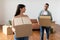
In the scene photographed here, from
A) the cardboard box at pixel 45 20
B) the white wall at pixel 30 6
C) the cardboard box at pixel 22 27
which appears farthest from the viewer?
the white wall at pixel 30 6

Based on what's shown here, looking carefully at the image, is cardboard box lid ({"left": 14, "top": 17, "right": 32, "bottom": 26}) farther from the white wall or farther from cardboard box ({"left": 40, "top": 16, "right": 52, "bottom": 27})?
the white wall

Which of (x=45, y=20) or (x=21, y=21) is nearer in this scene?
(x=21, y=21)

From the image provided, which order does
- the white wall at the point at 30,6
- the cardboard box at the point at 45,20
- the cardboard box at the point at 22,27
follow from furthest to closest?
1. the white wall at the point at 30,6
2. the cardboard box at the point at 45,20
3. the cardboard box at the point at 22,27

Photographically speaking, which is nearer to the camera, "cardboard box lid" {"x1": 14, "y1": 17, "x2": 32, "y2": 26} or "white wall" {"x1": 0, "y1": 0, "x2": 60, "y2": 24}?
"cardboard box lid" {"x1": 14, "y1": 17, "x2": 32, "y2": 26}

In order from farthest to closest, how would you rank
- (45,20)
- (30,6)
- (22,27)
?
(30,6), (45,20), (22,27)

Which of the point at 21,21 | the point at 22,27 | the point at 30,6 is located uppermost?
the point at 30,6

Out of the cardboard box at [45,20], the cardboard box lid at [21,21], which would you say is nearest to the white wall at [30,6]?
the cardboard box at [45,20]

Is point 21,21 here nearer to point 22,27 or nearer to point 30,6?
point 22,27

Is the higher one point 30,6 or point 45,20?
point 30,6

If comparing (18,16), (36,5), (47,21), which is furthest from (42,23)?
(36,5)

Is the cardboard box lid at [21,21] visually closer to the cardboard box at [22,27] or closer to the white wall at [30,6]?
the cardboard box at [22,27]

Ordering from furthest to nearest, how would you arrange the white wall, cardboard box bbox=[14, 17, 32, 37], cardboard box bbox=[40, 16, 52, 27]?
1. the white wall
2. cardboard box bbox=[40, 16, 52, 27]
3. cardboard box bbox=[14, 17, 32, 37]

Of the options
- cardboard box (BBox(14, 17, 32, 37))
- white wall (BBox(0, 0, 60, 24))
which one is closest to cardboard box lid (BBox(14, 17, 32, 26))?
cardboard box (BBox(14, 17, 32, 37))

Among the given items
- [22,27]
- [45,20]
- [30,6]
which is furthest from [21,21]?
[30,6]
